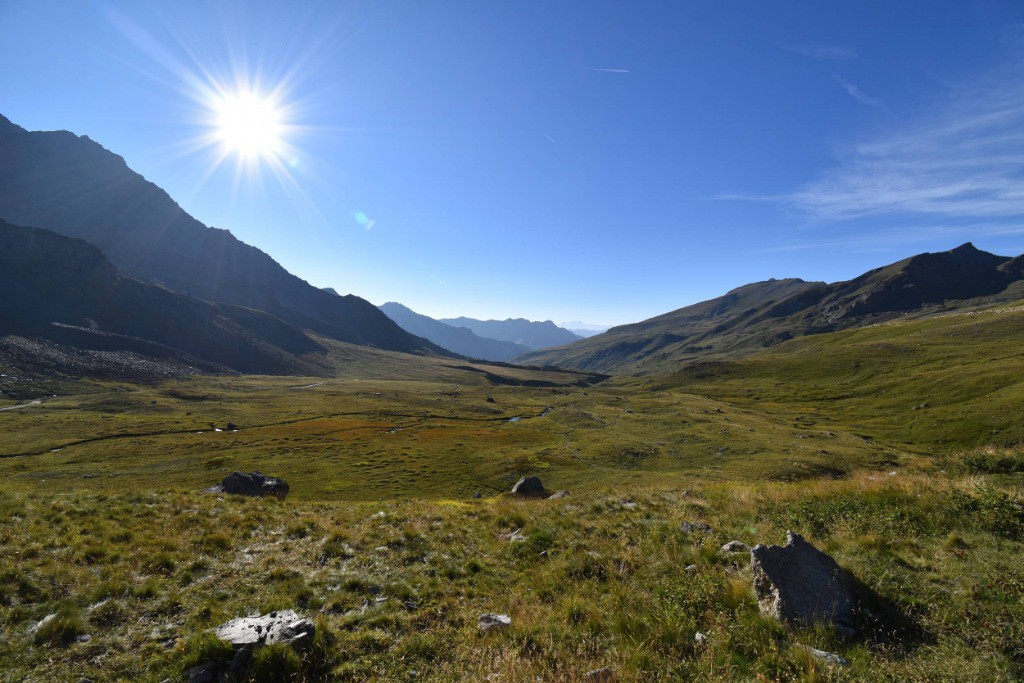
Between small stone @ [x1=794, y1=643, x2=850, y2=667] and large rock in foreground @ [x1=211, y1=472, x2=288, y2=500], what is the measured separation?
35299 millimetres

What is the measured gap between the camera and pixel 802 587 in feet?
24.4

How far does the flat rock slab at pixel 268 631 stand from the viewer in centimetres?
741

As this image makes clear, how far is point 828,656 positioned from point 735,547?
498 cm

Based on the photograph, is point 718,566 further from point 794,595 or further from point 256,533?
point 256,533

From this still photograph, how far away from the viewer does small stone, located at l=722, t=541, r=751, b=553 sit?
1042cm

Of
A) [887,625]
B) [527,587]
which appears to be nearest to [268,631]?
[527,587]

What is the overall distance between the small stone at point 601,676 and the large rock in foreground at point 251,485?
33.1 m

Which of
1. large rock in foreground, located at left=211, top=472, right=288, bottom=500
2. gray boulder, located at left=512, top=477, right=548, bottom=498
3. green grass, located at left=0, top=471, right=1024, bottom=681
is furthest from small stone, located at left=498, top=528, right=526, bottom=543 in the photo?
large rock in foreground, located at left=211, top=472, right=288, bottom=500

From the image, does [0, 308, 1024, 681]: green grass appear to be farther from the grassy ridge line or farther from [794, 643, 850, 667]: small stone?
the grassy ridge line

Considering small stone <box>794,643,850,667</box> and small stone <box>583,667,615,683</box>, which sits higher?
small stone <box>794,643,850,667</box>

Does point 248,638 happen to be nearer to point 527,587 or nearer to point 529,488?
point 527,587

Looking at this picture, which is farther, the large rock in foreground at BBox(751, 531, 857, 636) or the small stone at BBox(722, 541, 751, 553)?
the small stone at BBox(722, 541, 751, 553)

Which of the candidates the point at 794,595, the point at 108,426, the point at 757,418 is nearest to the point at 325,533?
the point at 794,595

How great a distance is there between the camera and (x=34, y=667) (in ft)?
23.5
